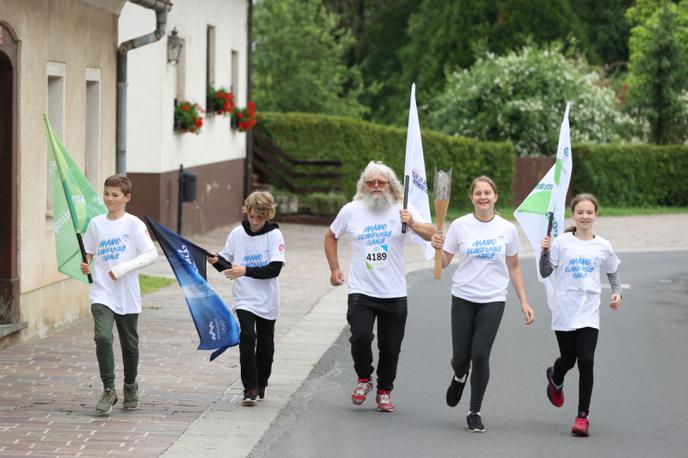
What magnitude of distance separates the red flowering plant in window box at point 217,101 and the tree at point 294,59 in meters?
20.4

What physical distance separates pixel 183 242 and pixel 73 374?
1896 mm

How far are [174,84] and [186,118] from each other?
2.10 feet

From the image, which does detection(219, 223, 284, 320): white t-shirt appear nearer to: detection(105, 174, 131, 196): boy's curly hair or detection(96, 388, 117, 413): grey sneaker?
detection(105, 174, 131, 196): boy's curly hair

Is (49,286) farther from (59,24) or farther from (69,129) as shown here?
(59,24)

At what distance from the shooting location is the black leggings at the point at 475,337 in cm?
884

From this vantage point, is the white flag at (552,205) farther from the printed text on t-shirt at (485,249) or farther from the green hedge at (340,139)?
the green hedge at (340,139)

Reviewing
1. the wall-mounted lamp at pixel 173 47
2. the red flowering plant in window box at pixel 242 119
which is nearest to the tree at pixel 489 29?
the red flowering plant in window box at pixel 242 119

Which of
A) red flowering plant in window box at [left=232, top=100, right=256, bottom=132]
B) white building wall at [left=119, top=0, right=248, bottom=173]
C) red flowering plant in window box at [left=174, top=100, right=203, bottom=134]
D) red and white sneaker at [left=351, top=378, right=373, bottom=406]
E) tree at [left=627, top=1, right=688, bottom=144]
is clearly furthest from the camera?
tree at [left=627, top=1, right=688, bottom=144]

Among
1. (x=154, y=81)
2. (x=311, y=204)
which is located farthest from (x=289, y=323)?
(x=311, y=204)

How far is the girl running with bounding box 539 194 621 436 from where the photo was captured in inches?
345

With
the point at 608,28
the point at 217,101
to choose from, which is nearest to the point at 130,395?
the point at 217,101

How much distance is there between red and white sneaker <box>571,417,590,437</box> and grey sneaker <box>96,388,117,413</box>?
114 inches

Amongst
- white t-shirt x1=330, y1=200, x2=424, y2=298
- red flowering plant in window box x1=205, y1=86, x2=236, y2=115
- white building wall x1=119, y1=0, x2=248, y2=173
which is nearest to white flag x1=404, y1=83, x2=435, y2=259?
white t-shirt x1=330, y1=200, x2=424, y2=298

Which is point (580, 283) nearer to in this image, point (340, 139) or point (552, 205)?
point (552, 205)
